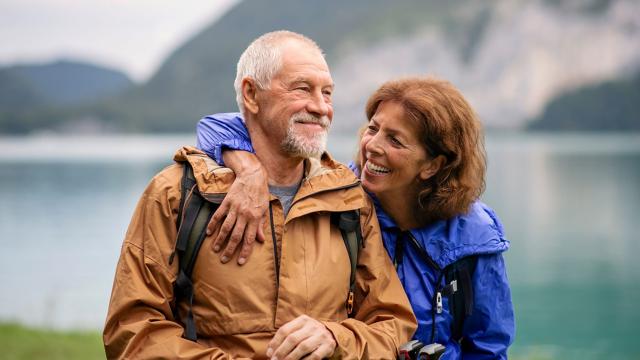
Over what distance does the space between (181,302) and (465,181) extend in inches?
71.0

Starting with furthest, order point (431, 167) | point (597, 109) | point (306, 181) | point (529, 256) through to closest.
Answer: point (597, 109) < point (529, 256) < point (431, 167) < point (306, 181)

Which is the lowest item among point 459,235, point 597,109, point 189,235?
point 597,109

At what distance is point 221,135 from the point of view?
423 centimetres

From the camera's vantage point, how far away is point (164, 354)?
3.66 metres

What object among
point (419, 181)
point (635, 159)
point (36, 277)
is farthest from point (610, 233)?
point (635, 159)

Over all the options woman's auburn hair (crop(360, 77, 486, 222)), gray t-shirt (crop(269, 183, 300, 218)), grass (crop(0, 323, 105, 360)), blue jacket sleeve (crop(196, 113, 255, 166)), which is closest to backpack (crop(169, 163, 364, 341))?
blue jacket sleeve (crop(196, 113, 255, 166))

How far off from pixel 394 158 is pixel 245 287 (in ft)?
4.21

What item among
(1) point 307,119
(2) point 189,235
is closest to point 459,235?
(1) point 307,119

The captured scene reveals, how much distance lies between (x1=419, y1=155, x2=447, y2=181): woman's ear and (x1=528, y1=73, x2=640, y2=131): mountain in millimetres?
168959

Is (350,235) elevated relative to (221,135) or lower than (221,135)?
lower

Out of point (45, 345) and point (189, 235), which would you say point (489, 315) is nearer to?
point (189, 235)

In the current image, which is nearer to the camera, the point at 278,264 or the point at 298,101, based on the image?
the point at 278,264

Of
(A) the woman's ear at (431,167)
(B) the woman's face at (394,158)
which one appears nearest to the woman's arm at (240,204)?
(B) the woman's face at (394,158)

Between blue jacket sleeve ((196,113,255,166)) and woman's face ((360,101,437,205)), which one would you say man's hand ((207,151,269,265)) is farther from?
woman's face ((360,101,437,205))
